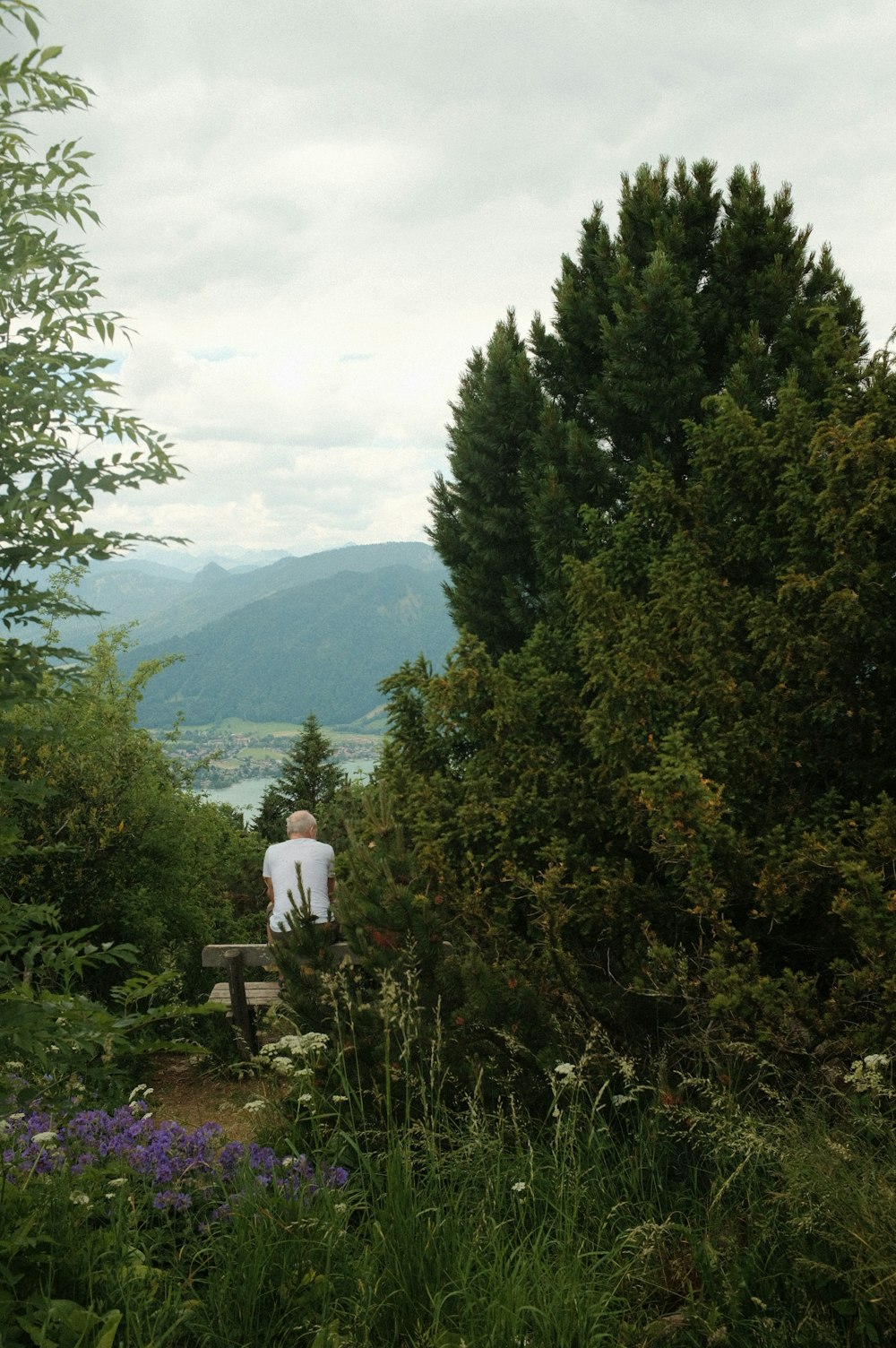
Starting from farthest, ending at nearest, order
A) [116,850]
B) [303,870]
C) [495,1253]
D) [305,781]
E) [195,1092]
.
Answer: [305,781] → [116,850] → [303,870] → [195,1092] → [495,1253]

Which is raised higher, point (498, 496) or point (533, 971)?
point (498, 496)

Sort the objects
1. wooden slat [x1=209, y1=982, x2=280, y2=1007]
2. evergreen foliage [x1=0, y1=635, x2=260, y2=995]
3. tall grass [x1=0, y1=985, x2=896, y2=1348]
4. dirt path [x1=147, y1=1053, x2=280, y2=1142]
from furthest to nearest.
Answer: evergreen foliage [x1=0, y1=635, x2=260, y2=995]
wooden slat [x1=209, y1=982, x2=280, y2=1007]
dirt path [x1=147, y1=1053, x2=280, y2=1142]
tall grass [x1=0, y1=985, x2=896, y2=1348]

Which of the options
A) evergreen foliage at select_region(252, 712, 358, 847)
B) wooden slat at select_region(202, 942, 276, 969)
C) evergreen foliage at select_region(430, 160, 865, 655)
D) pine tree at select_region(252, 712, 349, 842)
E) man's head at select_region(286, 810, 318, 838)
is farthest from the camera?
pine tree at select_region(252, 712, 349, 842)

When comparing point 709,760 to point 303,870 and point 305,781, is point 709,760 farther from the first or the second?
point 305,781

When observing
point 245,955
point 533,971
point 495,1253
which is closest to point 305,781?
point 245,955

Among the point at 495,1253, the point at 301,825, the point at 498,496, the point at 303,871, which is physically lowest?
the point at 495,1253

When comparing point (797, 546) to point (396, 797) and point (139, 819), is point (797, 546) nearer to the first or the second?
point (396, 797)

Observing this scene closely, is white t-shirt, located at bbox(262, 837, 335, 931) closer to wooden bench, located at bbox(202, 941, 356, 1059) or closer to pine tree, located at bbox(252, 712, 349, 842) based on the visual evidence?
wooden bench, located at bbox(202, 941, 356, 1059)

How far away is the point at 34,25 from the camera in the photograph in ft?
9.31

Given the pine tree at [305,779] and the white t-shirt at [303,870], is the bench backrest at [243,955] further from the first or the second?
the pine tree at [305,779]

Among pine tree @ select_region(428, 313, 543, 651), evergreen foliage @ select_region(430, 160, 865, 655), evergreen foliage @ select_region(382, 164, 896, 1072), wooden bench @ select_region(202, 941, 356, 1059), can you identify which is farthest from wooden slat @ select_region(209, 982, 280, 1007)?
pine tree @ select_region(428, 313, 543, 651)

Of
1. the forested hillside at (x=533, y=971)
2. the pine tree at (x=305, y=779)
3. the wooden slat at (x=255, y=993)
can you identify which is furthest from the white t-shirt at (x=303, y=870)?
the pine tree at (x=305, y=779)

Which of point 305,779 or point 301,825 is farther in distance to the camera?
point 305,779

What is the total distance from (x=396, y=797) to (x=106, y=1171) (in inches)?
134
